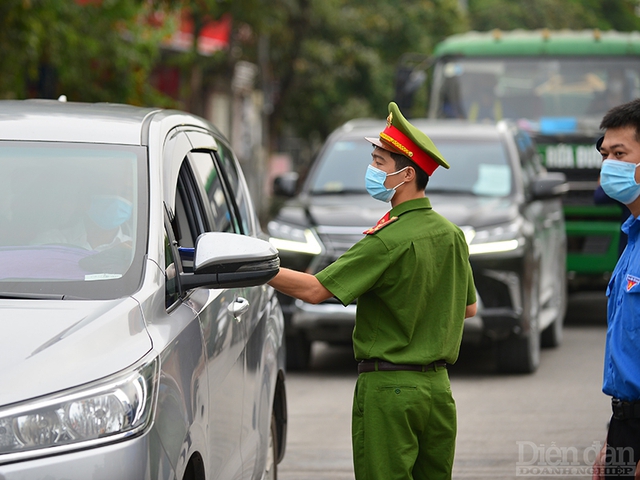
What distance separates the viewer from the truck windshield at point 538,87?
44.2ft

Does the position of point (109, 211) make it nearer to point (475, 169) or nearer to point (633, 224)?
point (633, 224)

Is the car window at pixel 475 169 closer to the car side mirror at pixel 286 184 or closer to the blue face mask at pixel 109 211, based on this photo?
the car side mirror at pixel 286 184

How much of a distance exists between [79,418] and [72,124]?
158 cm

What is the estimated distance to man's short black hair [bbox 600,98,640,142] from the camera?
3742 mm

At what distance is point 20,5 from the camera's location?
37.0 feet

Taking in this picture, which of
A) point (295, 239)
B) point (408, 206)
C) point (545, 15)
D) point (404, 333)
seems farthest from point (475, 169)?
point (545, 15)

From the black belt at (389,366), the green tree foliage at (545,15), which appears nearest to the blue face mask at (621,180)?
the black belt at (389,366)

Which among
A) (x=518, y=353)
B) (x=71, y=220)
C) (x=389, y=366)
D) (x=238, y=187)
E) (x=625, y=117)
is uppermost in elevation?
(x=625, y=117)

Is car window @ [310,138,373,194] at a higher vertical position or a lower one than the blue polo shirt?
lower

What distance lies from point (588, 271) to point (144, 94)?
804 cm

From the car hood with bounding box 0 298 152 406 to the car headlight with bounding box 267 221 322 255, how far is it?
5.72 meters

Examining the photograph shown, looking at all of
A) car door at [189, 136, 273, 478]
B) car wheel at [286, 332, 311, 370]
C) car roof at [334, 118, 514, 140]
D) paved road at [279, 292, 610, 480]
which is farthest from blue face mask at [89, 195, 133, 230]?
car roof at [334, 118, 514, 140]

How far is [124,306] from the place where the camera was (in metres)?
3.32

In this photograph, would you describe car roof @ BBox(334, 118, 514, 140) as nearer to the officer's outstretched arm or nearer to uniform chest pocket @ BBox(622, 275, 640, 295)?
the officer's outstretched arm
